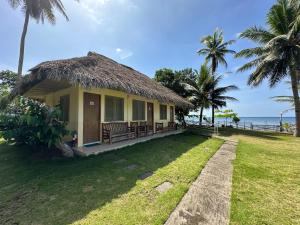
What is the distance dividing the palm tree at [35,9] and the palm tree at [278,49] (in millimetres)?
15813

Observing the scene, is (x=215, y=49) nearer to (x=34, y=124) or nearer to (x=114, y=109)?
(x=114, y=109)

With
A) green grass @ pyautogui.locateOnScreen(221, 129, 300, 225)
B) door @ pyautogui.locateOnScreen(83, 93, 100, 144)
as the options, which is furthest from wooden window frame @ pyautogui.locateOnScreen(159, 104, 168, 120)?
green grass @ pyautogui.locateOnScreen(221, 129, 300, 225)

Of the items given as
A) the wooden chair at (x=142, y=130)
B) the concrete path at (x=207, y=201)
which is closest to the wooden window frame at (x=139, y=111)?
the wooden chair at (x=142, y=130)

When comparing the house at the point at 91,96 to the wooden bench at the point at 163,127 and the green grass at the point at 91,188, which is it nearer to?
the green grass at the point at 91,188

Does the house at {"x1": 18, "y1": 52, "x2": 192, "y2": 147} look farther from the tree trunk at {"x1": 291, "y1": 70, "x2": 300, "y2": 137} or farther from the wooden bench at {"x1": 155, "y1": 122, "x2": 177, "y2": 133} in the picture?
the tree trunk at {"x1": 291, "y1": 70, "x2": 300, "y2": 137}

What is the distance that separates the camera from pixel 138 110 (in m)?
9.37

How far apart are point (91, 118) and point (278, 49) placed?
13.8 meters

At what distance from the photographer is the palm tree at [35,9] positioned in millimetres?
12141

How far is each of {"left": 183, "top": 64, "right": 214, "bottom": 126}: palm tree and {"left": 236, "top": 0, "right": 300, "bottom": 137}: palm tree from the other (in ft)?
15.1

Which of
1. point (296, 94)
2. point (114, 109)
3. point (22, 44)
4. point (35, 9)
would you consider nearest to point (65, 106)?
point (114, 109)

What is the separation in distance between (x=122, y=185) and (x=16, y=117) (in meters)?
4.43

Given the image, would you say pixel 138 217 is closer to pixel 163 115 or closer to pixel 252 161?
pixel 252 161

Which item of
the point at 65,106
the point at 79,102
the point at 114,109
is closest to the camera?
the point at 79,102

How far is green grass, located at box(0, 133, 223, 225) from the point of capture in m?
2.51
